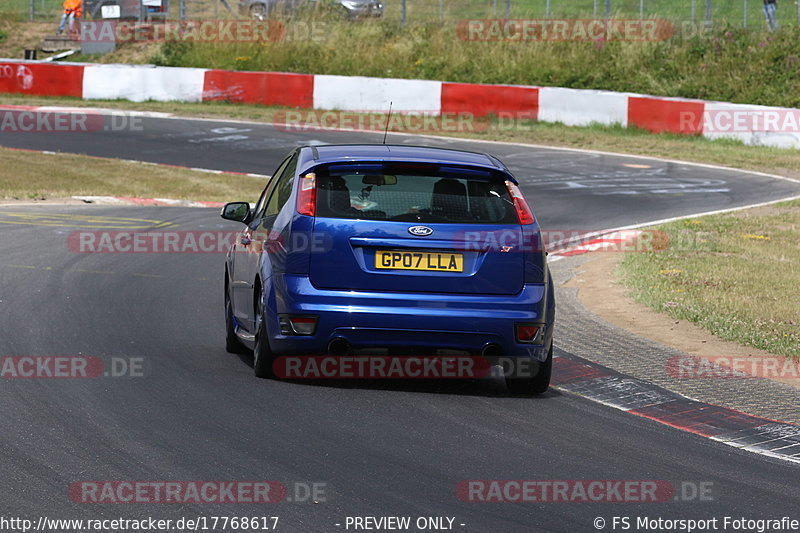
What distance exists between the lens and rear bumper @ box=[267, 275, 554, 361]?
25.7ft

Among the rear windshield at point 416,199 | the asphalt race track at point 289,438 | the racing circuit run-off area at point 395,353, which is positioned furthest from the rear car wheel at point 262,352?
the rear windshield at point 416,199

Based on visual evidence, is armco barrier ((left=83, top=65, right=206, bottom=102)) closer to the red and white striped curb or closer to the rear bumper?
the red and white striped curb

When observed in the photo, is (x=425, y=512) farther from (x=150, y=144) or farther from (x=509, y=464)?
(x=150, y=144)

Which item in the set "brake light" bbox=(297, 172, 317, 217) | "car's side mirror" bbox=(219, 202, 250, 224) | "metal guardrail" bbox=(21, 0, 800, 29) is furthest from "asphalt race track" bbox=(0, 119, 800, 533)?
"metal guardrail" bbox=(21, 0, 800, 29)

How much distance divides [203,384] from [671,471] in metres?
3.12

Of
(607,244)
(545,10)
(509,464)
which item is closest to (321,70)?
(545,10)

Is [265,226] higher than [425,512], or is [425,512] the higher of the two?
[265,226]

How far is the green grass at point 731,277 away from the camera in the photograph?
11.0 meters

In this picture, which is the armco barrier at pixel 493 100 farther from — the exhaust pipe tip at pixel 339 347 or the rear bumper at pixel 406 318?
the exhaust pipe tip at pixel 339 347

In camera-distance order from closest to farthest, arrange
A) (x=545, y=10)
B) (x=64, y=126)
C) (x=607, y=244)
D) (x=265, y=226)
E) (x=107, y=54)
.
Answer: (x=265, y=226) < (x=607, y=244) < (x=64, y=126) < (x=545, y=10) < (x=107, y=54)

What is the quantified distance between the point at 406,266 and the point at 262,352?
1.17 meters

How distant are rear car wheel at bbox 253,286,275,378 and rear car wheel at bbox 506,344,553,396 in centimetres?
155

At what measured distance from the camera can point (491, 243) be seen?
312 inches

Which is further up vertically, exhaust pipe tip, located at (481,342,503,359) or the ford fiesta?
the ford fiesta
